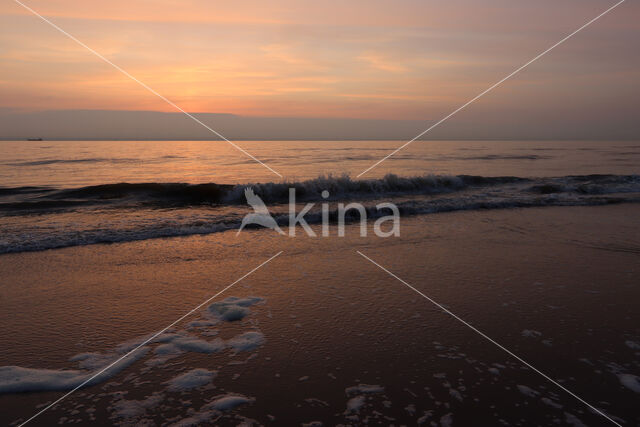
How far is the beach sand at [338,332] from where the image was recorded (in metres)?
3.09

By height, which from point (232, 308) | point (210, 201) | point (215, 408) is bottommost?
point (215, 408)

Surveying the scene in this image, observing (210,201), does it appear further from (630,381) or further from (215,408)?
(630,381)

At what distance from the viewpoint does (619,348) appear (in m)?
3.92

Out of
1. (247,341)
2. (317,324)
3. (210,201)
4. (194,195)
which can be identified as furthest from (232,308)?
(194,195)

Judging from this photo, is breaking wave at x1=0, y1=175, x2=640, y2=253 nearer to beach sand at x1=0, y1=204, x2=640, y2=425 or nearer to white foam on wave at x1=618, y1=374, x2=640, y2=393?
beach sand at x1=0, y1=204, x2=640, y2=425

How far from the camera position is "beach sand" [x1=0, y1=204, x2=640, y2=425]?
3.09 meters

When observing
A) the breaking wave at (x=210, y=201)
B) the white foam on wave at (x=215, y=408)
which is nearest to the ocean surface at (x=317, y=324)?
the white foam on wave at (x=215, y=408)

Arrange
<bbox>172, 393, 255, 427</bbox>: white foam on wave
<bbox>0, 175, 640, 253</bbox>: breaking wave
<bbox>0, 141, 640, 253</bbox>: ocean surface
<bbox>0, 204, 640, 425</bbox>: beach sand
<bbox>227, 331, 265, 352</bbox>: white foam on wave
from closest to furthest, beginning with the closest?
1. <bbox>172, 393, 255, 427</bbox>: white foam on wave
2. <bbox>0, 204, 640, 425</bbox>: beach sand
3. <bbox>227, 331, 265, 352</bbox>: white foam on wave
4. <bbox>0, 175, 640, 253</bbox>: breaking wave
5. <bbox>0, 141, 640, 253</bbox>: ocean surface

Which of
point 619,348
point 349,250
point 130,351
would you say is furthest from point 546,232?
point 130,351

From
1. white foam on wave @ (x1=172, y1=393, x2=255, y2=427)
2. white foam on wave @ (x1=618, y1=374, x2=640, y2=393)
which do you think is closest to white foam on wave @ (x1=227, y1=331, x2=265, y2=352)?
white foam on wave @ (x1=172, y1=393, x2=255, y2=427)

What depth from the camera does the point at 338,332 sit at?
169 inches

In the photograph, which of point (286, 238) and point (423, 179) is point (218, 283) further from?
point (423, 179)

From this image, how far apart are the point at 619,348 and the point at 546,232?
19.1ft

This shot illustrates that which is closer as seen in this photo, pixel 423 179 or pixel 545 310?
pixel 545 310
